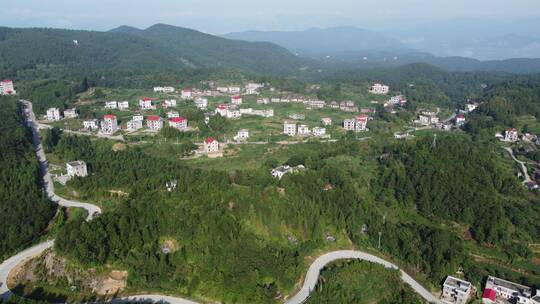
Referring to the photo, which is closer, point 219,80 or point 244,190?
point 244,190

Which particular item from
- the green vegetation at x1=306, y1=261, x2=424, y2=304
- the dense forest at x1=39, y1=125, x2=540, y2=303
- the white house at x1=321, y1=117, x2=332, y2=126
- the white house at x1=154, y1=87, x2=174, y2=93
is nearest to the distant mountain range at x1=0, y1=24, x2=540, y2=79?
the white house at x1=154, y1=87, x2=174, y2=93

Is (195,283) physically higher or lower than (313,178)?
lower

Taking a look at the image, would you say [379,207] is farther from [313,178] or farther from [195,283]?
[195,283]

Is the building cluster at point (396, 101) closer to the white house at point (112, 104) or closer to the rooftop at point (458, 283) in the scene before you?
the white house at point (112, 104)

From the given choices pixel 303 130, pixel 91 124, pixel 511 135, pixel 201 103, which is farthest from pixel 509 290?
pixel 201 103

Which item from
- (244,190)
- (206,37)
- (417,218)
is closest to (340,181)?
(417,218)

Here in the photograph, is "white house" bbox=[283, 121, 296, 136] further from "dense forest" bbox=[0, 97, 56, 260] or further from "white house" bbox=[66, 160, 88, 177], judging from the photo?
"dense forest" bbox=[0, 97, 56, 260]
